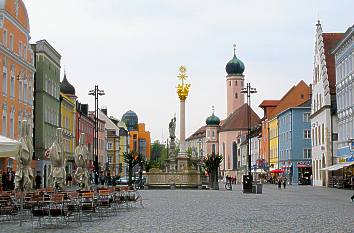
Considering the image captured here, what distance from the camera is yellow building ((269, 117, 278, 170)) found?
343 feet

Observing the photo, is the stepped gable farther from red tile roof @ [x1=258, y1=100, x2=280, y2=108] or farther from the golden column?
the golden column

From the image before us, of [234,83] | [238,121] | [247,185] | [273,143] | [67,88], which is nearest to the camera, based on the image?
[247,185]

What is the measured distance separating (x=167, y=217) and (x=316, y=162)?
185 feet

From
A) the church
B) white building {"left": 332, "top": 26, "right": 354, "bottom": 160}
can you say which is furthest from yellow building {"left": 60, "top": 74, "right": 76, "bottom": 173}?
the church

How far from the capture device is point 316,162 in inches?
3051

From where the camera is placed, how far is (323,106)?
72.2 meters

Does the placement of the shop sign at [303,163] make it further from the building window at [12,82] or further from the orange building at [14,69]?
the building window at [12,82]

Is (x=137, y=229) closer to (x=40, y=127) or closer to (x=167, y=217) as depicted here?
(x=167, y=217)

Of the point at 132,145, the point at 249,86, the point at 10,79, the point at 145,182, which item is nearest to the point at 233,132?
the point at 132,145

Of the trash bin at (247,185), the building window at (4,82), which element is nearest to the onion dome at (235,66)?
the trash bin at (247,185)

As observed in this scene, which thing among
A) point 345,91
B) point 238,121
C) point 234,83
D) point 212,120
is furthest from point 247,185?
point 212,120

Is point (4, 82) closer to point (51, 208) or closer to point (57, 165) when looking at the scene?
point (57, 165)

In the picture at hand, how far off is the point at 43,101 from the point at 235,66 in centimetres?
10344

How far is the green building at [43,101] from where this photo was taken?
62.8 m
